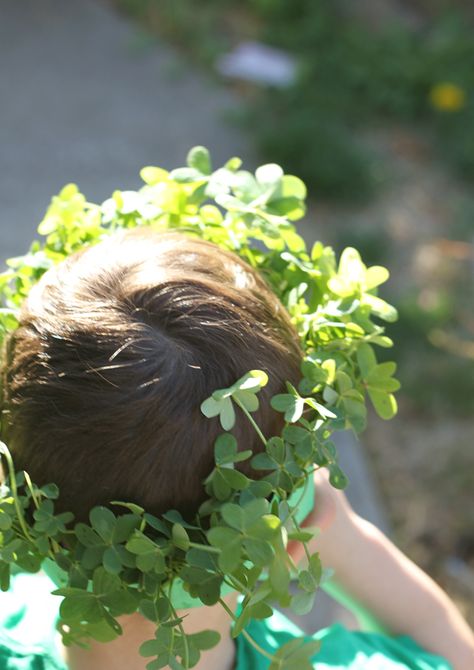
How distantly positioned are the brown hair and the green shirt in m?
0.41

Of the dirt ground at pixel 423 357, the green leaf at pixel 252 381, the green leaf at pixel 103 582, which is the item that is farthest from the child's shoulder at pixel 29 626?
the dirt ground at pixel 423 357

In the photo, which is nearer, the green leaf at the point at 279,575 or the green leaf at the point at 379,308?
the green leaf at the point at 279,575

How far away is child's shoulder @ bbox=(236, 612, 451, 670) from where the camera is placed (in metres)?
1.55

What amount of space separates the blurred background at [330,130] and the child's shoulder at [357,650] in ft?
4.00

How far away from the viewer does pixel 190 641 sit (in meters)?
1.10

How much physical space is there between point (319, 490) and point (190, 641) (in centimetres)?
37

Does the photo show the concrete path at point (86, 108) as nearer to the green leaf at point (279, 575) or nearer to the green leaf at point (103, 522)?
the green leaf at point (103, 522)

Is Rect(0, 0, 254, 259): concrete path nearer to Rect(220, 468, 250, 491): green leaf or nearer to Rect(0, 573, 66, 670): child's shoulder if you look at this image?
Rect(0, 573, 66, 670): child's shoulder

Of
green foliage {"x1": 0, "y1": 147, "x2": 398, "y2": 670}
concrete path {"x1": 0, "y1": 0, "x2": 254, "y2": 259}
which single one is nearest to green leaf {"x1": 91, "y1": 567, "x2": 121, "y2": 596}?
green foliage {"x1": 0, "y1": 147, "x2": 398, "y2": 670}

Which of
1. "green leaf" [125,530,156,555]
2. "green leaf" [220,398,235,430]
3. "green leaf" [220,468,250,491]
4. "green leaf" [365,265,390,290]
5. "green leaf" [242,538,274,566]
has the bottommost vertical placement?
"green leaf" [125,530,156,555]

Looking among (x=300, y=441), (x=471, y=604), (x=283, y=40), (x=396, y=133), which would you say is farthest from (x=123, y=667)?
(x=283, y=40)

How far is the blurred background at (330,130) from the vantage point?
3178 mm

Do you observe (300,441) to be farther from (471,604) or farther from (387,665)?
(471,604)

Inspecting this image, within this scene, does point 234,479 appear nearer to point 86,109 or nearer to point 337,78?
point 86,109
